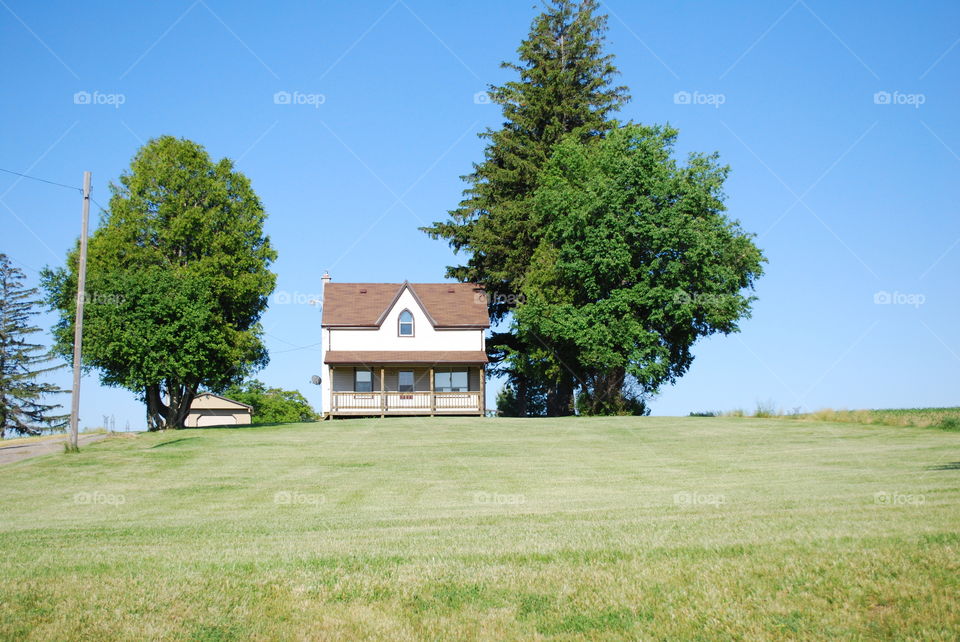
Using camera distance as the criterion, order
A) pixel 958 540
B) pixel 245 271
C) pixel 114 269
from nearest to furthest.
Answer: pixel 958 540, pixel 114 269, pixel 245 271

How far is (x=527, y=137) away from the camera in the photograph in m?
49.6

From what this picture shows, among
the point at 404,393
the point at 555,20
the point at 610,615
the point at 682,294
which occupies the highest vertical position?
the point at 555,20

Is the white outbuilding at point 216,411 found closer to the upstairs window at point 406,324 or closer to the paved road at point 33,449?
the upstairs window at point 406,324

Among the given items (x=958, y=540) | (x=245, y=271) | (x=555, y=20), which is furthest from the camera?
(x=555, y=20)

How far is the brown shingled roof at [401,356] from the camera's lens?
45969 mm

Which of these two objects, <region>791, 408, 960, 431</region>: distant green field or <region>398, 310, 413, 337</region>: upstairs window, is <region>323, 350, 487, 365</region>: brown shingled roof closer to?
<region>398, 310, 413, 337</region>: upstairs window

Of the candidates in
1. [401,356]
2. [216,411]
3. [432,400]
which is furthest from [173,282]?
[216,411]

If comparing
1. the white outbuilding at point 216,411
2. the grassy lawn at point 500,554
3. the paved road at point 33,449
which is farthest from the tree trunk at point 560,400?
the white outbuilding at point 216,411

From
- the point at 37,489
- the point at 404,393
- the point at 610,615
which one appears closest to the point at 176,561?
the point at 610,615

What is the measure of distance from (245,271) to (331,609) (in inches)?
1331

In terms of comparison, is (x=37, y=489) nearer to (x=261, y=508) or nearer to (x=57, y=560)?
(x=261, y=508)

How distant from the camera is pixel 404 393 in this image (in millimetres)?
46844

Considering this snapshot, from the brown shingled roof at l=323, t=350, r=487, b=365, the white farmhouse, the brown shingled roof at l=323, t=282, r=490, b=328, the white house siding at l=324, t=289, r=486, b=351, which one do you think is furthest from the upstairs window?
the brown shingled roof at l=323, t=350, r=487, b=365

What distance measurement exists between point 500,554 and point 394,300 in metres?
38.4
